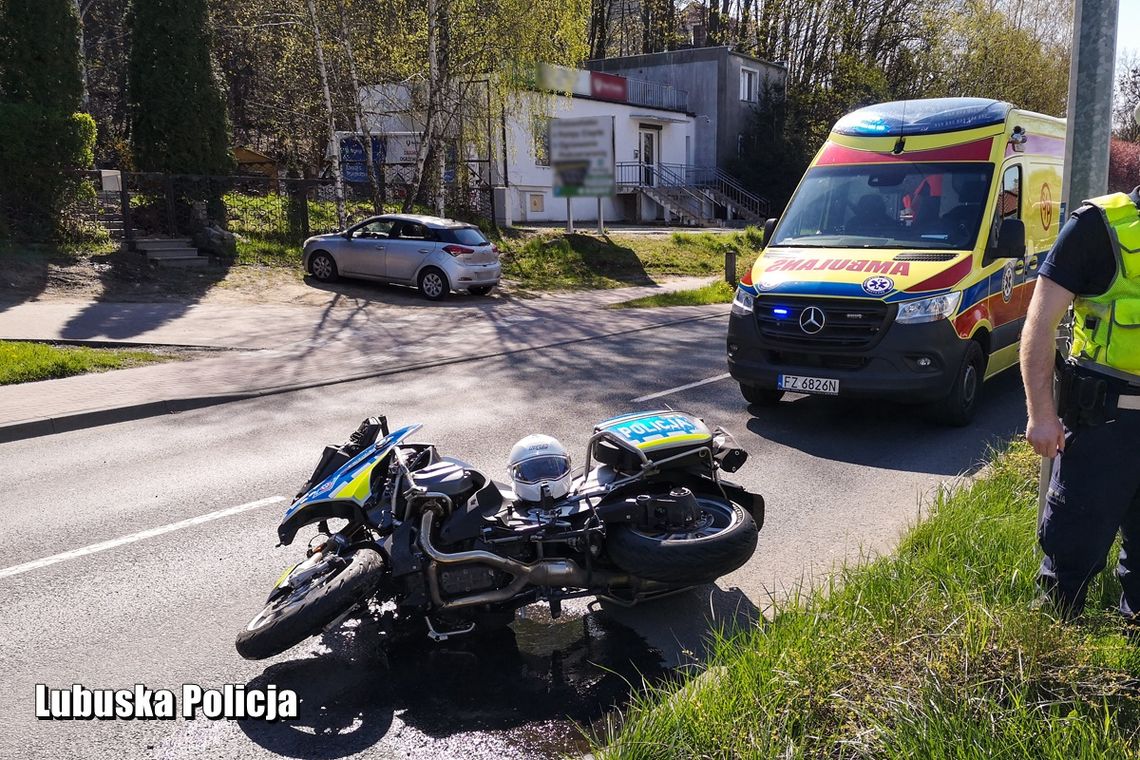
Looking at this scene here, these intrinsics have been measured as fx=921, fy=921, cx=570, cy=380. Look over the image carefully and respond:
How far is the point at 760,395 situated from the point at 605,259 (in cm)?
1493

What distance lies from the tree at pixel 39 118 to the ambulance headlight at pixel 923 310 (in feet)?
53.4

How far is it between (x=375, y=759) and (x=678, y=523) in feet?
5.53

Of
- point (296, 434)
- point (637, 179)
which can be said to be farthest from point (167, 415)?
point (637, 179)

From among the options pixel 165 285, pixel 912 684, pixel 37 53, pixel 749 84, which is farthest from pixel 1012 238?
pixel 749 84

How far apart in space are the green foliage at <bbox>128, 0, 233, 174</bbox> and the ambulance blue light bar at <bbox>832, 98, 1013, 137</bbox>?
15711 mm

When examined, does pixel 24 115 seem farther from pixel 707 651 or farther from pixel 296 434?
pixel 707 651

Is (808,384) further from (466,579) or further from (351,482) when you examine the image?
(351,482)

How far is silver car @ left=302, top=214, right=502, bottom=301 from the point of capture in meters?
18.0

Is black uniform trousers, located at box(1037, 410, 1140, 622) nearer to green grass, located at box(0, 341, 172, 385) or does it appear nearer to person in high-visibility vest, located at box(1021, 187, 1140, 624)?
person in high-visibility vest, located at box(1021, 187, 1140, 624)

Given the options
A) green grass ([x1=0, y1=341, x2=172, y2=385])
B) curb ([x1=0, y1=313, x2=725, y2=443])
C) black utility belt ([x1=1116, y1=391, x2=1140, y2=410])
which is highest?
black utility belt ([x1=1116, y1=391, x2=1140, y2=410])

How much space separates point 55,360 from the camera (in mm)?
10664

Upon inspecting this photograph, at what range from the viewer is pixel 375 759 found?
3.29 metres

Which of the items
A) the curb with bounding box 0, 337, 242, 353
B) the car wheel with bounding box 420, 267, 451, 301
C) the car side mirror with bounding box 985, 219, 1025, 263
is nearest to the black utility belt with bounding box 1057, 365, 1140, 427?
the car side mirror with bounding box 985, 219, 1025, 263

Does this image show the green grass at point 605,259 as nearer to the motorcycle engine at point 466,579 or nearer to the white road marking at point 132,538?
the white road marking at point 132,538
